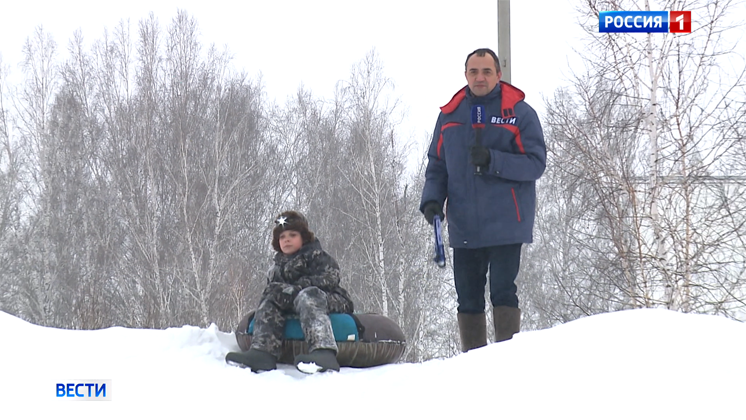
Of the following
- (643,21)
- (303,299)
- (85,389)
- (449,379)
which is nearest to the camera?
(449,379)

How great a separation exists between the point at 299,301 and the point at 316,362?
461 mm

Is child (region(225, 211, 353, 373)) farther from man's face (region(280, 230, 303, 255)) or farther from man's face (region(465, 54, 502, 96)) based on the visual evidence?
man's face (region(465, 54, 502, 96))

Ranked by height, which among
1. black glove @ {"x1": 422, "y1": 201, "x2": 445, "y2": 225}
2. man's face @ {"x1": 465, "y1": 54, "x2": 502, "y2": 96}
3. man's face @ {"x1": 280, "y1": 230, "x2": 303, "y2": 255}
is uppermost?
man's face @ {"x1": 465, "y1": 54, "x2": 502, "y2": 96}

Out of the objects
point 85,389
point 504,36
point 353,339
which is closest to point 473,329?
→ point 353,339

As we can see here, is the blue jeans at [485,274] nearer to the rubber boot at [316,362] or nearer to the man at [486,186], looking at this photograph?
the man at [486,186]

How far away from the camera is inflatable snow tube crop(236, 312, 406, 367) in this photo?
4090 millimetres

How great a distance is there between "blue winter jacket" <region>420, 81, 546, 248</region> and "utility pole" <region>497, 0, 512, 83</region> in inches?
47.1

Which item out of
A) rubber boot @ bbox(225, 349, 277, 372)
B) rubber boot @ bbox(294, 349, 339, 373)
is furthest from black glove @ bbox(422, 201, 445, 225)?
rubber boot @ bbox(225, 349, 277, 372)

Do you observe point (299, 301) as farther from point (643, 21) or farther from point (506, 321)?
point (643, 21)

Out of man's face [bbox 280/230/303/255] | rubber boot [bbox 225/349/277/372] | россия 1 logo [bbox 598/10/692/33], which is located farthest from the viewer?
россия 1 logo [bbox 598/10/692/33]

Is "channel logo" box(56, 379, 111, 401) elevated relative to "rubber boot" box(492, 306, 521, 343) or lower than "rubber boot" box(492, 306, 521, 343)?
lower

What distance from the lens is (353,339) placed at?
4137mm

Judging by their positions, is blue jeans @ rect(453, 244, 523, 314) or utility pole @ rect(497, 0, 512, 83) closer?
blue jeans @ rect(453, 244, 523, 314)

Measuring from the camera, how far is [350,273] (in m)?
18.2
